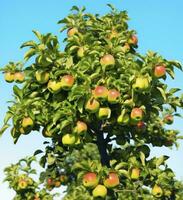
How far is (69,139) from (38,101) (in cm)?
120

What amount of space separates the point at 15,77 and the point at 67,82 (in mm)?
1911

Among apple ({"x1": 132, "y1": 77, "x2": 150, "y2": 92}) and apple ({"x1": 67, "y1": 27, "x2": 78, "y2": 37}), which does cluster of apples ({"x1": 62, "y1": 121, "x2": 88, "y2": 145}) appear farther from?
apple ({"x1": 67, "y1": 27, "x2": 78, "y2": 37})

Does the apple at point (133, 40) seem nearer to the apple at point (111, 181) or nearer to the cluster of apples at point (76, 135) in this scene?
the cluster of apples at point (76, 135)

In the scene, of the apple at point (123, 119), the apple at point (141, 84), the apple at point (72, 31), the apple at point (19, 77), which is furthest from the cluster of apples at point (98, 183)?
the apple at point (72, 31)

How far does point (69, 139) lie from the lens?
33.1ft

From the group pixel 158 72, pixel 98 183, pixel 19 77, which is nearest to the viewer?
pixel 158 72

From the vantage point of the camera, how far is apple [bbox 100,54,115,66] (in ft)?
33.0

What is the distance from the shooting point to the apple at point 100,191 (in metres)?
10.2

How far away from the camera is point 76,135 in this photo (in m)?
10.1

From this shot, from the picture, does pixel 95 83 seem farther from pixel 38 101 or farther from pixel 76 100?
pixel 38 101

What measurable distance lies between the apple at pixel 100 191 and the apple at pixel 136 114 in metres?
1.53

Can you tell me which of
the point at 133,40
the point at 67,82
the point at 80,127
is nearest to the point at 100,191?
the point at 80,127

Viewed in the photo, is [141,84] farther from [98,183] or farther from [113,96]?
[98,183]

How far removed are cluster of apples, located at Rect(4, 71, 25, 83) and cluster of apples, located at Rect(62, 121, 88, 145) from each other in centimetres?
195
